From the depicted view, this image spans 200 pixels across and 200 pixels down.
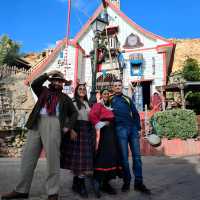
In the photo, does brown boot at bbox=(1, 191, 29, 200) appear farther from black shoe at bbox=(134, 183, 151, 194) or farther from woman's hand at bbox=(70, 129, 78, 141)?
black shoe at bbox=(134, 183, 151, 194)

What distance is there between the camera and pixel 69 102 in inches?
187

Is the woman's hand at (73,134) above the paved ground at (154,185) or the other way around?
above

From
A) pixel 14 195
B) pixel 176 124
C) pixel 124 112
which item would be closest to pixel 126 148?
pixel 124 112

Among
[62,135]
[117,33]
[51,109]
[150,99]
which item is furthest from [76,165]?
[117,33]

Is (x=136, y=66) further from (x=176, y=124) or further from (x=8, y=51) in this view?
(x=8, y=51)

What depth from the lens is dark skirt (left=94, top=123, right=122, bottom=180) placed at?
195 inches

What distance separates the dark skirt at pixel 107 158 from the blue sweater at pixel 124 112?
0.23 meters

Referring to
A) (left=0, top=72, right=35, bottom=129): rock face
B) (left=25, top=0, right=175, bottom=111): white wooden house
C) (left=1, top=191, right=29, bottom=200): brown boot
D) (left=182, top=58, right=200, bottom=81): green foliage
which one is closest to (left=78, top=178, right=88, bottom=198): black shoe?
(left=1, top=191, right=29, bottom=200): brown boot

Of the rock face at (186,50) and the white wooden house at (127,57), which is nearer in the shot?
the white wooden house at (127,57)

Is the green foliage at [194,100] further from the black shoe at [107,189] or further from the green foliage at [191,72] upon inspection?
the black shoe at [107,189]

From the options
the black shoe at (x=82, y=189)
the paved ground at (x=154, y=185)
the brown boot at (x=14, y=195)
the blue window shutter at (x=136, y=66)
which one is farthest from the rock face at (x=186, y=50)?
the brown boot at (x=14, y=195)

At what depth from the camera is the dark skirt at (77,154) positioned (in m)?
4.77

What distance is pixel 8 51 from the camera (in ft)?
94.7

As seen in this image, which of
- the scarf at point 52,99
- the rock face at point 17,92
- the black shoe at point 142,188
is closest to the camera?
the scarf at point 52,99
